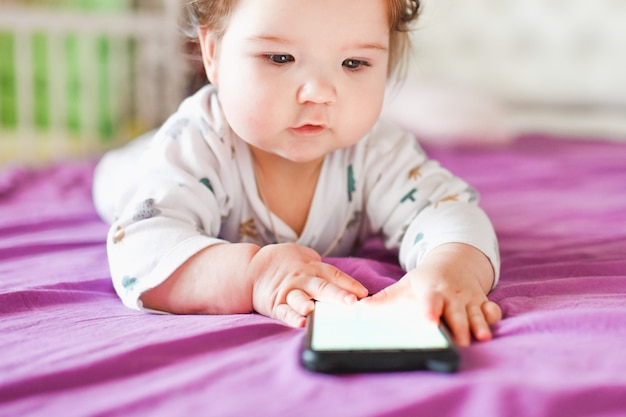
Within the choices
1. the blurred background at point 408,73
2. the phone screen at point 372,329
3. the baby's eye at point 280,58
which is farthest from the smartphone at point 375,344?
the blurred background at point 408,73

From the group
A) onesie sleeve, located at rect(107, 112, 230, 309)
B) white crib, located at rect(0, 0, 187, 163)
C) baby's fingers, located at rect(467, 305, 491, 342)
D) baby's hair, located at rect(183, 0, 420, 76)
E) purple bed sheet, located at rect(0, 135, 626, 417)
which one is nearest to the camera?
purple bed sheet, located at rect(0, 135, 626, 417)

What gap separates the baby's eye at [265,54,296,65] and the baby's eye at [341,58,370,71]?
→ 6 centimetres

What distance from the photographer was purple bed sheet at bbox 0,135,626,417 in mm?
502

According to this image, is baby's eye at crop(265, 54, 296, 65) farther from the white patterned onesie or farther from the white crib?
the white crib

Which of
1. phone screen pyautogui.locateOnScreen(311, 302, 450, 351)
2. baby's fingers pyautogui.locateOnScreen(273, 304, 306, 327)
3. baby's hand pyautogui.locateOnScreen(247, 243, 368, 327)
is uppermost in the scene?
phone screen pyautogui.locateOnScreen(311, 302, 450, 351)

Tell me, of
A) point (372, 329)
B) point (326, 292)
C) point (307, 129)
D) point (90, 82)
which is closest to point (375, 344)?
point (372, 329)

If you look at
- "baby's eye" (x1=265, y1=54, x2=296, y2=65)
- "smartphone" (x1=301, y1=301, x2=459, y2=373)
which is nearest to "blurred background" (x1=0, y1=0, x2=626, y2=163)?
"baby's eye" (x1=265, y1=54, x2=296, y2=65)

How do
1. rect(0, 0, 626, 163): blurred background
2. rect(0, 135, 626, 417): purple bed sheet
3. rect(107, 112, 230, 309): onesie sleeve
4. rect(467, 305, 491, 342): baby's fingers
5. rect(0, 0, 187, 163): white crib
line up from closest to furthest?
rect(0, 135, 626, 417): purple bed sheet → rect(467, 305, 491, 342): baby's fingers → rect(107, 112, 230, 309): onesie sleeve → rect(0, 0, 626, 163): blurred background → rect(0, 0, 187, 163): white crib

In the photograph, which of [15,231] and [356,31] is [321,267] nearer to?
[356,31]

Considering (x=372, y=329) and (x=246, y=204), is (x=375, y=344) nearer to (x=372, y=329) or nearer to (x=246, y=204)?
(x=372, y=329)

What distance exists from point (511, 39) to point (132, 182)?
77.6 inches

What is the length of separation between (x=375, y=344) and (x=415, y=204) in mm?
405

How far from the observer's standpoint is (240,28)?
0.84m

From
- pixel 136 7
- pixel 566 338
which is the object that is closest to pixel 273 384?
pixel 566 338
